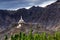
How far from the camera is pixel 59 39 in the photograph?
40594 mm

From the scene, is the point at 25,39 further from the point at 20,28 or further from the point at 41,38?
the point at 20,28

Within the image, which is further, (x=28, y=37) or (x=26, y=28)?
(x=26, y=28)

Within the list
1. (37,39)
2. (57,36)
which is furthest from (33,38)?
(57,36)

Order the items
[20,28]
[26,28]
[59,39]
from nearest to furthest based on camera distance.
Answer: [59,39]
[20,28]
[26,28]

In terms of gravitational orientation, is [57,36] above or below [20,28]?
above

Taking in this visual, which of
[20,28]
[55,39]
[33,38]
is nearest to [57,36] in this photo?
[55,39]

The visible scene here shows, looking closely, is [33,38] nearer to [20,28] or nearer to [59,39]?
[59,39]

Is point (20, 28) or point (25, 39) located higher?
point (25, 39)

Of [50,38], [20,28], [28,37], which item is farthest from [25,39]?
[20,28]

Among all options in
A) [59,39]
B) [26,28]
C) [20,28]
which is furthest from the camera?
[26,28]

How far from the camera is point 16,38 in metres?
42.0

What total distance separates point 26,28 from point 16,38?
96.8 m

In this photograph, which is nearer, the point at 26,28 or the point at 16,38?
the point at 16,38

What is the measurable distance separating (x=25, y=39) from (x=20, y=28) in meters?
82.7
